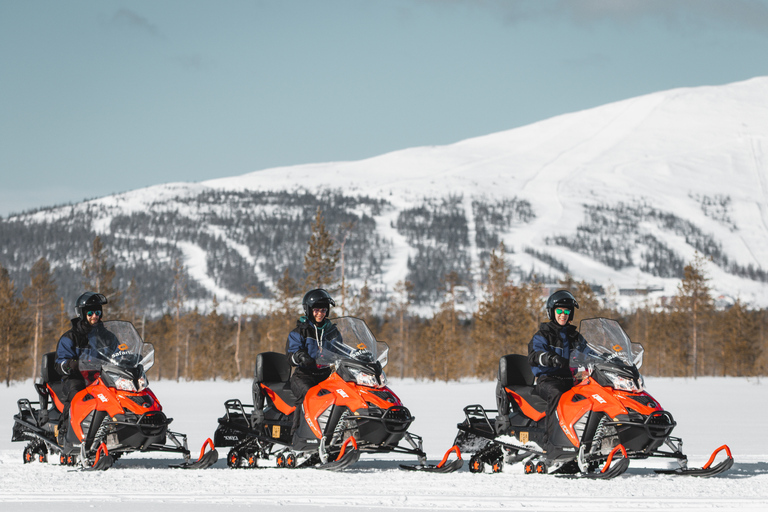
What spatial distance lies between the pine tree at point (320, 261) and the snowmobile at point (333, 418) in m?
39.3

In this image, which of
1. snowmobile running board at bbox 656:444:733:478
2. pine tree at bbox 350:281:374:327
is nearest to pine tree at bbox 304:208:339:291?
pine tree at bbox 350:281:374:327

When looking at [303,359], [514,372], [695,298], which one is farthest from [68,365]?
[695,298]

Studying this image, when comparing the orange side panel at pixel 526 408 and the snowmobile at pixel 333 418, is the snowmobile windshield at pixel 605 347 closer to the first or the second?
the orange side panel at pixel 526 408

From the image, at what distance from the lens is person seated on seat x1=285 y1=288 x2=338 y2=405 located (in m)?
10.4

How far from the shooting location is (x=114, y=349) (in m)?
10.2

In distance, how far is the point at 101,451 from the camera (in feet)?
31.8

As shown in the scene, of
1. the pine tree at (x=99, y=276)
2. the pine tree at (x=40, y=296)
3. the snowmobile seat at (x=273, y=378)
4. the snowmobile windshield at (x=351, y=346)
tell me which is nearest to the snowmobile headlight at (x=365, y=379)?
the snowmobile windshield at (x=351, y=346)

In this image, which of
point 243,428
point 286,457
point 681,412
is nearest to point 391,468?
point 286,457

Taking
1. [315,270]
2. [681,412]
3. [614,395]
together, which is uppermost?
[315,270]

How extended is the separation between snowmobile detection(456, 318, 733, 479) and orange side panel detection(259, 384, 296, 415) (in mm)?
2164

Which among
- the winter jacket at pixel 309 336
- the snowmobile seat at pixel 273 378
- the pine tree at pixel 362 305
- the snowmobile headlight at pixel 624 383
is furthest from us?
the pine tree at pixel 362 305

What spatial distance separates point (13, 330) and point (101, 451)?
44.3m

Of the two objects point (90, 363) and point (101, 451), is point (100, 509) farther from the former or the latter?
point (90, 363)

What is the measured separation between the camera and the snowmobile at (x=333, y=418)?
31.9 ft
